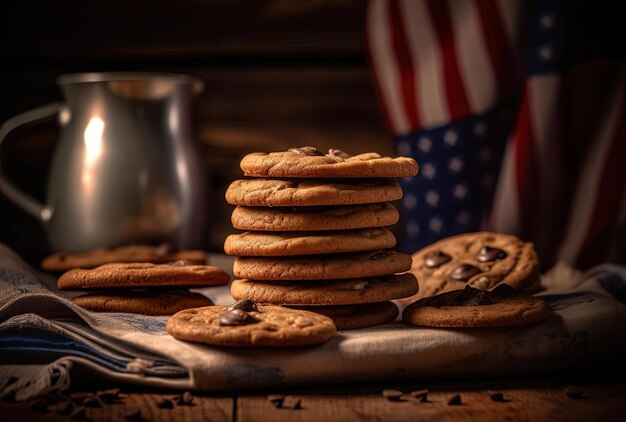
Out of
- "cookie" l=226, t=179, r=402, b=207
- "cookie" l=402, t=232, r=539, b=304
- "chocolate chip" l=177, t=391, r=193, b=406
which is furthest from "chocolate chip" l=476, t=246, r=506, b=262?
"chocolate chip" l=177, t=391, r=193, b=406

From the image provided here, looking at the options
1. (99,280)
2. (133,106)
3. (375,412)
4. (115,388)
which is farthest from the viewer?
(133,106)

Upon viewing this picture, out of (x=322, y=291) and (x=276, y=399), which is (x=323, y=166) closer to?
(x=322, y=291)

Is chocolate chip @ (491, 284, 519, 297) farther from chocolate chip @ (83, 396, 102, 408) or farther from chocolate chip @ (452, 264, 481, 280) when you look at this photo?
chocolate chip @ (83, 396, 102, 408)

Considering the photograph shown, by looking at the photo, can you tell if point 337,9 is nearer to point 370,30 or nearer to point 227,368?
point 370,30

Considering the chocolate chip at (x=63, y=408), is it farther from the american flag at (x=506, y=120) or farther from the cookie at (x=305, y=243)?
Answer: the american flag at (x=506, y=120)

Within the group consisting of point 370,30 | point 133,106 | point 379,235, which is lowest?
point 379,235

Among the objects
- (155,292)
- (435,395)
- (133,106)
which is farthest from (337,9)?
(435,395)

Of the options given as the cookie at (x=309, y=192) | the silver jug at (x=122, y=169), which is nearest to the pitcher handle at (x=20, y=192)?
the silver jug at (x=122, y=169)

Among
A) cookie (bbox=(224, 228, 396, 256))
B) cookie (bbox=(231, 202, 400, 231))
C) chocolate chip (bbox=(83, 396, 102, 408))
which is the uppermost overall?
cookie (bbox=(231, 202, 400, 231))
